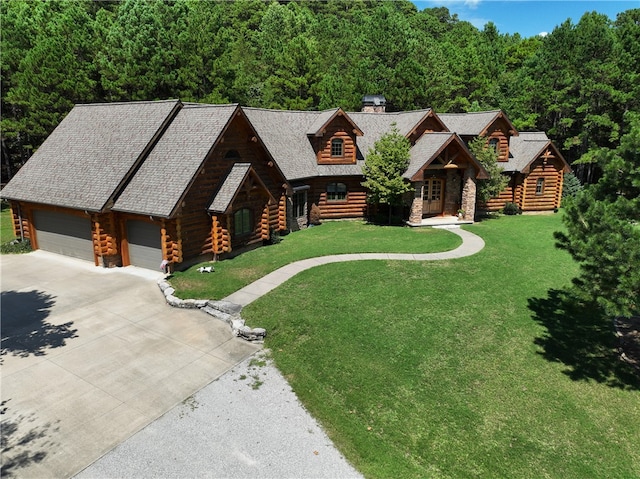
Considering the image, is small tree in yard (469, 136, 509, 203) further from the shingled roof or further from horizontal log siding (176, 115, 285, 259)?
horizontal log siding (176, 115, 285, 259)

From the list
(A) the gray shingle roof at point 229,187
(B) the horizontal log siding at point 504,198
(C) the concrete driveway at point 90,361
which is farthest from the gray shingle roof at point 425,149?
(C) the concrete driveway at point 90,361

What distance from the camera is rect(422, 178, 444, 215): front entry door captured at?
92.8ft

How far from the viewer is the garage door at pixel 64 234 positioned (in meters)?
19.7

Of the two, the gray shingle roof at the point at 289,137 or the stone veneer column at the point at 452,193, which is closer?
the gray shingle roof at the point at 289,137

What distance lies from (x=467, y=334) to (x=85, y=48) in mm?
36317

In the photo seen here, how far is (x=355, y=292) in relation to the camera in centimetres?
1608

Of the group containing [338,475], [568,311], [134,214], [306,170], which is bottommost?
[338,475]

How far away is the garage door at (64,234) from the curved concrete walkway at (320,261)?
8.45 m

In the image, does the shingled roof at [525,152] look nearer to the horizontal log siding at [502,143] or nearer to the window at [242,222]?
the horizontal log siding at [502,143]

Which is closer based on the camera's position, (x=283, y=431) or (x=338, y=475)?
(x=338, y=475)

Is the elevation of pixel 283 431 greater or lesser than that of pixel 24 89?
lesser

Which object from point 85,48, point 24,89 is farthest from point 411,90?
point 24,89

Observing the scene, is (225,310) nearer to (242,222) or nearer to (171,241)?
(171,241)

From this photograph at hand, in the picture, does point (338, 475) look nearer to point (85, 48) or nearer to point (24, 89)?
point (24, 89)
